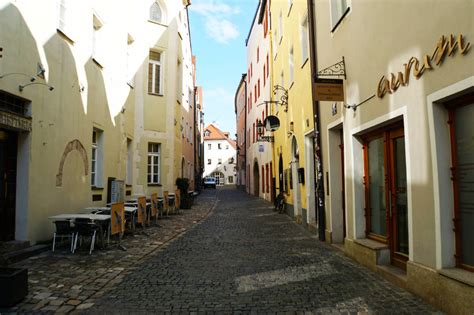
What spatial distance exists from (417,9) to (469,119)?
1.61 m

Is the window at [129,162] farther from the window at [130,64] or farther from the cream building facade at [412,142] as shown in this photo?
the cream building facade at [412,142]

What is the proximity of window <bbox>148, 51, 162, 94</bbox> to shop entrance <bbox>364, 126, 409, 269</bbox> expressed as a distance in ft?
41.9

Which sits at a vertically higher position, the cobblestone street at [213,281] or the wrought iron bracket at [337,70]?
the wrought iron bracket at [337,70]

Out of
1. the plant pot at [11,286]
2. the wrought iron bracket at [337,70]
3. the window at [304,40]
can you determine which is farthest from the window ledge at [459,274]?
the window at [304,40]

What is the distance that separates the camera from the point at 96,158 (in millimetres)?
12414

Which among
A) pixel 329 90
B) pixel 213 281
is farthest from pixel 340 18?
pixel 213 281

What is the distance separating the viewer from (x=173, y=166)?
61.7 ft

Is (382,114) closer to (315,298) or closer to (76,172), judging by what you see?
(315,298)

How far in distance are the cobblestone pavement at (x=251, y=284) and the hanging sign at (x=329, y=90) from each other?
3030 millimetres

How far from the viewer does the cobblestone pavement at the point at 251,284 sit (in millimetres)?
4711

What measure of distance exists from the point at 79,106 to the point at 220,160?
2623 inches

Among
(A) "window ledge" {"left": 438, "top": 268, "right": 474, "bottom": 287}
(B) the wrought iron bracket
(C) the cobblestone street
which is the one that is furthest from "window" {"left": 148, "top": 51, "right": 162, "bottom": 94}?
(A) "window ledge" {"left": 438, "top": 268, "right": 474, "bottom": 287}

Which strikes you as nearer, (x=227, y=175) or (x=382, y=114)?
(x=382, y=114)

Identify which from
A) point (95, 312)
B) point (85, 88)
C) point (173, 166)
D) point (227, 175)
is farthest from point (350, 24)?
point (227, 175)
